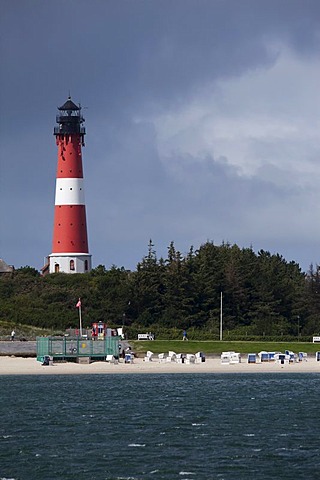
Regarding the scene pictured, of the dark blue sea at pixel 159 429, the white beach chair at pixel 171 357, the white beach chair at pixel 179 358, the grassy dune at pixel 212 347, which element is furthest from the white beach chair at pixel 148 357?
the dark blue sea at pixel 159 429

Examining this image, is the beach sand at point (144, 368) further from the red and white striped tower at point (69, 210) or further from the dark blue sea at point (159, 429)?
the red and white striped tower at point (69, 210)

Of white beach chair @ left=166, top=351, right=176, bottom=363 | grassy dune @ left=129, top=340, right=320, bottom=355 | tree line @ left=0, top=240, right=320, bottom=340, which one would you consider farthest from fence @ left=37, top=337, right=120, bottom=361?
tree line @ left=0, top=240, right=320, bottom=340

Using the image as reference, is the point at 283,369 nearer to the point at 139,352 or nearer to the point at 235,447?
the point at 139,352

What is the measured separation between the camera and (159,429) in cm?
5047

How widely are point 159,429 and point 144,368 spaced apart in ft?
112

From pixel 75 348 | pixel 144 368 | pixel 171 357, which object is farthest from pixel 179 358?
pixel 75 348

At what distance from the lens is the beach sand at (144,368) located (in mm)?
83938

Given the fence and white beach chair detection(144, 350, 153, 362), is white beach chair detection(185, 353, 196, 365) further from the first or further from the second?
the fence

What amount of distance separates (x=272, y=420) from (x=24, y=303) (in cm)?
6222

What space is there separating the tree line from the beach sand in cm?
1641

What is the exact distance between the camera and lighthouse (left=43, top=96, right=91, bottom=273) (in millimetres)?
123875

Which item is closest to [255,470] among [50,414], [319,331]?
[50,414]

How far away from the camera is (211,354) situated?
94.3 metres

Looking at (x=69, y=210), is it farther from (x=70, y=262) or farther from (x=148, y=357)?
(x=148, y=357)
